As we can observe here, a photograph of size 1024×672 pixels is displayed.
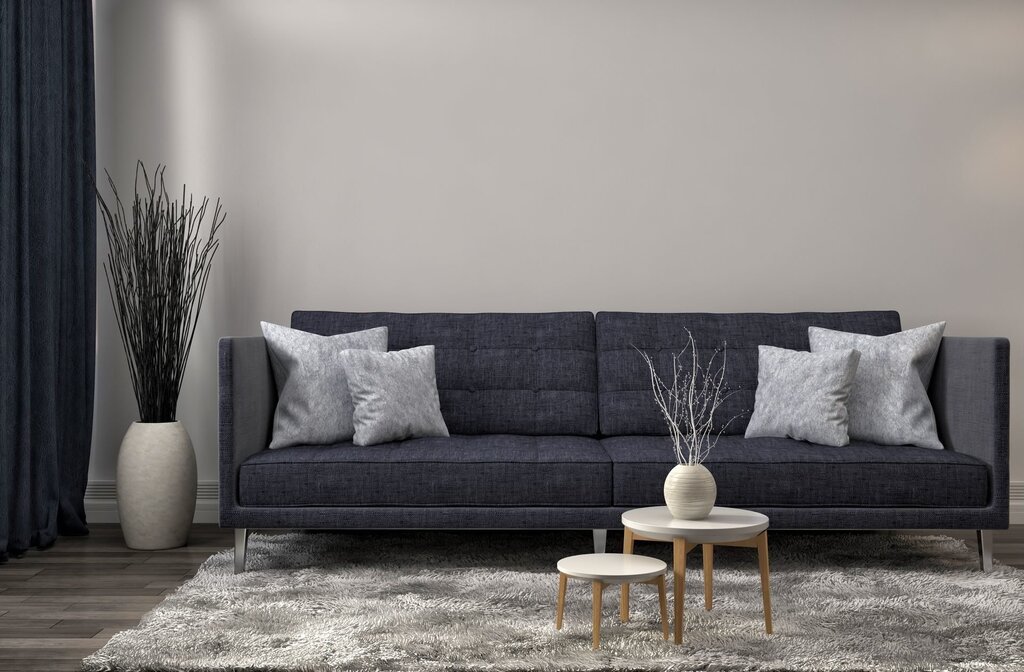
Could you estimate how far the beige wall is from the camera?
4.36 meters

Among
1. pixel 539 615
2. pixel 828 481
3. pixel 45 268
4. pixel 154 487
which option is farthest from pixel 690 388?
pixel 45 268

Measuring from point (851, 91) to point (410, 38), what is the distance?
213cm

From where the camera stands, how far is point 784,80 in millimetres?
4379

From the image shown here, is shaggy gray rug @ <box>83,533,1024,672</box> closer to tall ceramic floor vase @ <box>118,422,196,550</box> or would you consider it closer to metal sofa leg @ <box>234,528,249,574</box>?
metal sofa leg @ <box>234,528,249,574</box>

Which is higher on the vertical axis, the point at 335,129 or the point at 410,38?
the point at 410,38

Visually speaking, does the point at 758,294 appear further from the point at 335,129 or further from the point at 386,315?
the point at 335,129

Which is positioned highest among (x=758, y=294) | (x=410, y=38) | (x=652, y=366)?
(x=410, y=38)

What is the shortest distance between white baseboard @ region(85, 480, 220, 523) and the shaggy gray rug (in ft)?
2.55

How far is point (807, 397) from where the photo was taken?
138 inches

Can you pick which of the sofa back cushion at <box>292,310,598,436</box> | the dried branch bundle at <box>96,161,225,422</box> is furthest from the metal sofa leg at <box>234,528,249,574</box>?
the sofa back cushion at <box>292,310,598,436</box>

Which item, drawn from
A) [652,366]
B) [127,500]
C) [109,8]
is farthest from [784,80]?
[127,500]

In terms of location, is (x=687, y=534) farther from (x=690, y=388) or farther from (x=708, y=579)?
(x=690, y=388)

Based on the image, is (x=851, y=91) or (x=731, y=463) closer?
(x=731, y=463)

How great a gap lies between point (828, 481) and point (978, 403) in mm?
661
